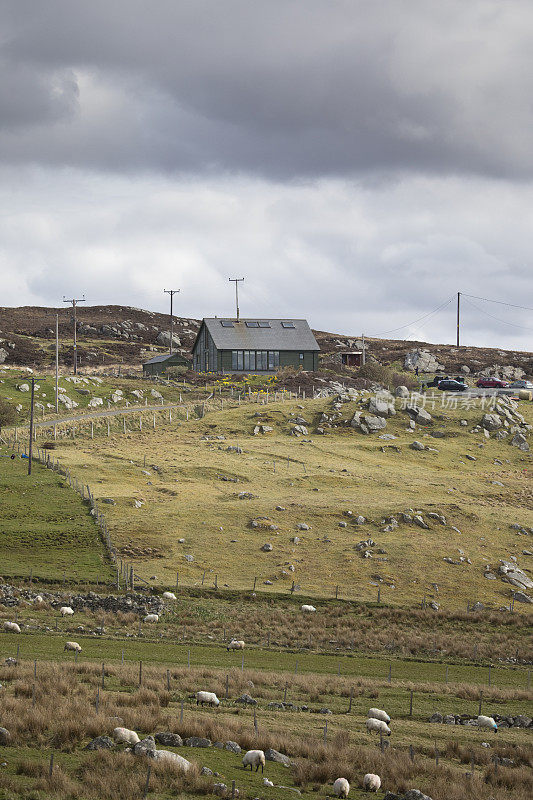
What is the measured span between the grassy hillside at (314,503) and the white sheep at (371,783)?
102 feet

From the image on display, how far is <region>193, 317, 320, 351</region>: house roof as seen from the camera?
137375mm

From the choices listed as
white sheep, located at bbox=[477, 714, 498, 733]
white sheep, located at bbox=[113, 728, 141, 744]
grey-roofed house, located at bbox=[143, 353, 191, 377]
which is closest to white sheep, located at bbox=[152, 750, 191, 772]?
white sheep, located at bbox=[113, 728, 141, 744]

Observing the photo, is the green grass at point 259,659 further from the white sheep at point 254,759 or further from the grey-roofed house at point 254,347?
the grey-roofed house at point 254,347

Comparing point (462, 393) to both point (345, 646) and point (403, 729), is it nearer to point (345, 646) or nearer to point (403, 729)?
point (345, 646)

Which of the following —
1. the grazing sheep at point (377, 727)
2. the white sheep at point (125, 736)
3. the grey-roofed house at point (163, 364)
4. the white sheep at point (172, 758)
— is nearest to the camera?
the white sheep at point (172, 758)

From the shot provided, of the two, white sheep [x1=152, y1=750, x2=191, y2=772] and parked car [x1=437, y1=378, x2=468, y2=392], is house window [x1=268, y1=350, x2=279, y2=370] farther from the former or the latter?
white sheep [x1=152, y1=750, x2=191, y2=772]

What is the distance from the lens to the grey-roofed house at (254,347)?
448ft

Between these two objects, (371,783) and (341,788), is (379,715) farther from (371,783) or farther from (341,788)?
(341,788)

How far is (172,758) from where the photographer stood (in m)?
17.7

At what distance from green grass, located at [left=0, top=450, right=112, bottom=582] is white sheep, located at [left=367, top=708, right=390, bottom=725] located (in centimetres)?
2738

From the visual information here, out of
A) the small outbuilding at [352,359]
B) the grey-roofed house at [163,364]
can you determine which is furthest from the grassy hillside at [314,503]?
the small outbuilding at [352,359]

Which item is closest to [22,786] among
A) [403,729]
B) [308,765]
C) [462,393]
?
[308,765]

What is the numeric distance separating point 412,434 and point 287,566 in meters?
46.7

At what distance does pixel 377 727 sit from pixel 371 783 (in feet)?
17.7
